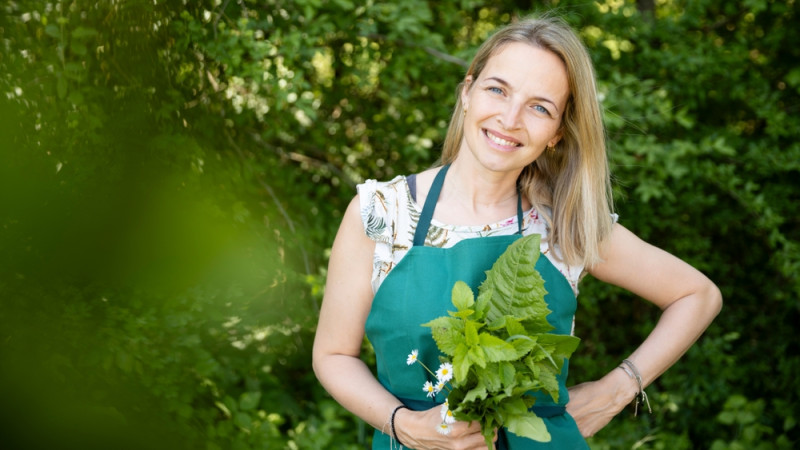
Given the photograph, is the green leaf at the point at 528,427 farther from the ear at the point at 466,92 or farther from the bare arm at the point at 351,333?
the ear at the point at 466,92

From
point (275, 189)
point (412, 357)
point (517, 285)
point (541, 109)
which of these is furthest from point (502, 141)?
point (275, 189)

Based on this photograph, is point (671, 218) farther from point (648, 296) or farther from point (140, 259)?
point (140, 259)

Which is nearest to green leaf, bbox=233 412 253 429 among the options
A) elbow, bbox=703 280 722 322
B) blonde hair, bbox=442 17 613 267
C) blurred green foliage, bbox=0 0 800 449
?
blurred green foliage, bbox=0 0 800 449

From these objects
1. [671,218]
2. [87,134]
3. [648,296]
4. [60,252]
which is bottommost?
Answer: [671,218]

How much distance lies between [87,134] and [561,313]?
1.14m

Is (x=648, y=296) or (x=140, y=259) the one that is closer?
(x=140, y=259)

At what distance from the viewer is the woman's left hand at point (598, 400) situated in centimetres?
201

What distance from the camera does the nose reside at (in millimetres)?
1787

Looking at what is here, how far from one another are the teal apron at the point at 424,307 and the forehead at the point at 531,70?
38cm

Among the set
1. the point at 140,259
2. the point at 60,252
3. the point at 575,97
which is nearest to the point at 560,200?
the point at 575,97

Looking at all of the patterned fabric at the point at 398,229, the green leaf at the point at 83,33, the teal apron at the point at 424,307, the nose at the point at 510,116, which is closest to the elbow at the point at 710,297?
the patterned fabric at the point at 398,229

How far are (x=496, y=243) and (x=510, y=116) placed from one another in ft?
1.00

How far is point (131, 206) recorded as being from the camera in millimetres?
1351

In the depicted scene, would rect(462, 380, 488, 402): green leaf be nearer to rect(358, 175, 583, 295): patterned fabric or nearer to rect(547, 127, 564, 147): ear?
rect(358, 175, 583, 295): patterned fabric
